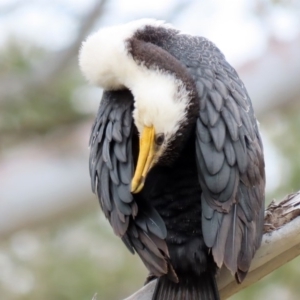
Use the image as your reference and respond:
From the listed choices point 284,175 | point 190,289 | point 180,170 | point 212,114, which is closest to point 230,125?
point 212,114

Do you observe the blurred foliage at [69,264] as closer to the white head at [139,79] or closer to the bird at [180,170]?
the white head at [139,79]

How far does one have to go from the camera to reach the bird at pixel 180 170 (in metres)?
1.79

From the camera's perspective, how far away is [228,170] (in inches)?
71.7

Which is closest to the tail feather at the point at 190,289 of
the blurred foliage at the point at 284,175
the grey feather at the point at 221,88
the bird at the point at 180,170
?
the bird at the point at 180,170

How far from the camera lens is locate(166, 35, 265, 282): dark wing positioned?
1.77 meters

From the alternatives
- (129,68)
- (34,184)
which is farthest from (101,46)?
(34,184)

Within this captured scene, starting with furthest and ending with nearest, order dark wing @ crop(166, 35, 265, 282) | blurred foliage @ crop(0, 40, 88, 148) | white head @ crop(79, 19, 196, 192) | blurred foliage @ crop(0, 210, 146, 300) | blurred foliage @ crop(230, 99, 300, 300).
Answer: blurred foliage @ crop(0, 210, 146, 300) → blurred foliage @ crop(0, 40, 88, 148) → blurred foliage @ crop(230, 99, 300, 300) → white head @ crop(79, 19, 196, 192) → dark wing @ crop(166, 35, 265, 282)

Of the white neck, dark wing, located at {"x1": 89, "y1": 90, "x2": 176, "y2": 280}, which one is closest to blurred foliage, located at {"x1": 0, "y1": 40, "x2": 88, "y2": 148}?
the white neck

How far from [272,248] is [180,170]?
27 cm

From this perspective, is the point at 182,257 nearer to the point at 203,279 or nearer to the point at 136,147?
the point at 203,279

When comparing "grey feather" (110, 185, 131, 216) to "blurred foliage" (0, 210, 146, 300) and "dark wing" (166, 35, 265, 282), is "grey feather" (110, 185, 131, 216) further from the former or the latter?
"blurred foliage" (0, 210, 146, 300)

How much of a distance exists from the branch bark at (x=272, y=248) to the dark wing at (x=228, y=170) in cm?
10

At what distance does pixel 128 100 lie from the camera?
2031 millimetres

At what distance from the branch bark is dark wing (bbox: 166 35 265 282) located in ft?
0.34
